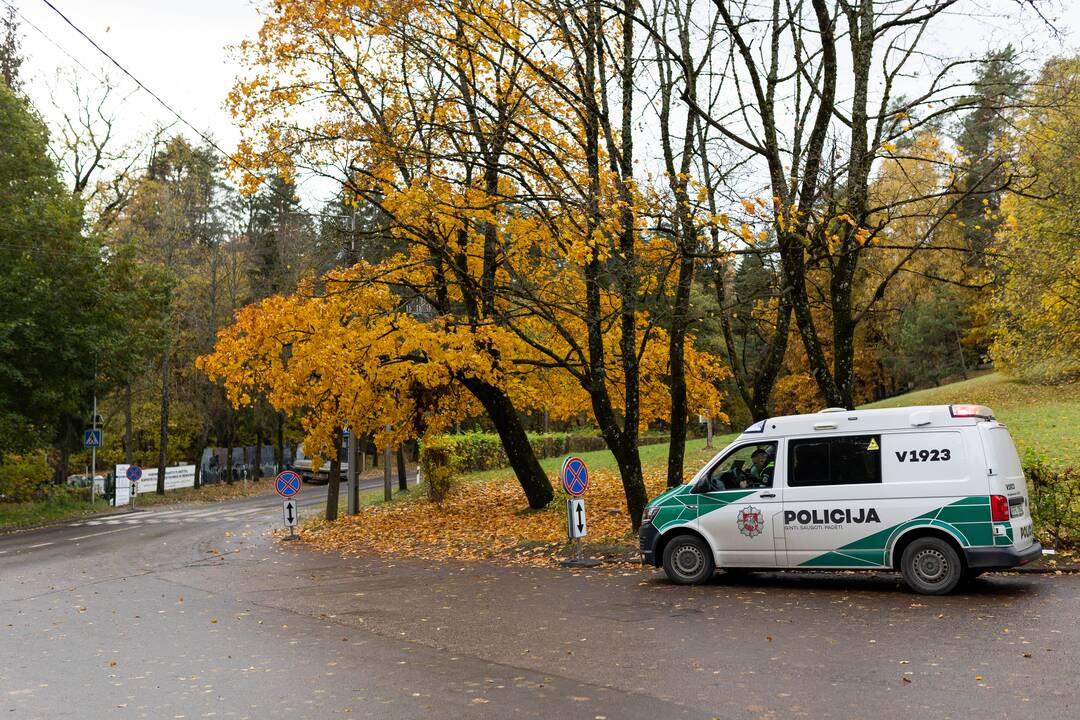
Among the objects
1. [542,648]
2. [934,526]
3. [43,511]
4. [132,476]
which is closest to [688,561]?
[934,526]

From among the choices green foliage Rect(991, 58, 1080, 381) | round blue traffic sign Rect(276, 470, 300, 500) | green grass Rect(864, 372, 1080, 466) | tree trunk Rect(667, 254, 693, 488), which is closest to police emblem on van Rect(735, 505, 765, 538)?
green grass Rect(864, 372, 1080, 466)

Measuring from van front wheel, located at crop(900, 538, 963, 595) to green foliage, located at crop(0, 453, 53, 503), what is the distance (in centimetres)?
3336

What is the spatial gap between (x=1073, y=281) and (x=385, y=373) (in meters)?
17.3

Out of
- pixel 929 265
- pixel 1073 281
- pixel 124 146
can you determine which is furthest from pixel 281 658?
pixel 929 265

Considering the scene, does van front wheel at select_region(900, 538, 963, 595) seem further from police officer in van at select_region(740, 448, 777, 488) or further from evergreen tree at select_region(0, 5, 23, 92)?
evergreen tree at select_region(0, 5, 23, 92)

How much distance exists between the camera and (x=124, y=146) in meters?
37.5

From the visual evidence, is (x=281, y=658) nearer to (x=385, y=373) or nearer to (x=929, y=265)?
(x=385, y=373)

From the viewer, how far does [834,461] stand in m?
10.7

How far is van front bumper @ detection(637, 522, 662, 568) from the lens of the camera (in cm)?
1188

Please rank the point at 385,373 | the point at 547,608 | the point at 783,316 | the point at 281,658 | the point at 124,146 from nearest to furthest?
the point at 281,658 → the point at 547,608 → the point at 783,316 → the point at 385,373 → the point at 124,146

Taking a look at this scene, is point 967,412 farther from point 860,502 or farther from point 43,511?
point 43,511

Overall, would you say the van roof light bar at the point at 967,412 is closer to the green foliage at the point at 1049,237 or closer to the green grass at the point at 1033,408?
the green grass at the point at 1033,408

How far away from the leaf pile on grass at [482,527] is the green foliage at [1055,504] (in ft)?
19.2

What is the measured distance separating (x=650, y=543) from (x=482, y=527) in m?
8.49
